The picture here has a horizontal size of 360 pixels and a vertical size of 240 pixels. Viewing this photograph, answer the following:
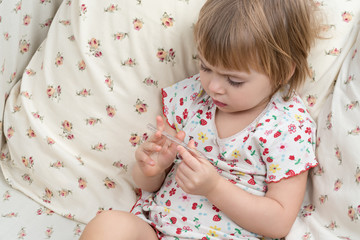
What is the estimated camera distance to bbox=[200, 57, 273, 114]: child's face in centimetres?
102

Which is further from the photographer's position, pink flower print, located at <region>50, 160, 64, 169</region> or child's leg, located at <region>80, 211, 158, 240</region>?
pink flower print, located at <region>50, 160, 64, 169</region>

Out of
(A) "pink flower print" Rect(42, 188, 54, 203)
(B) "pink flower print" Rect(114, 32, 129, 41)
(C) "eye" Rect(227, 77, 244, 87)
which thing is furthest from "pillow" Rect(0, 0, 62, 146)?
(C) "eye" Rect(227, 77, 244, 87)

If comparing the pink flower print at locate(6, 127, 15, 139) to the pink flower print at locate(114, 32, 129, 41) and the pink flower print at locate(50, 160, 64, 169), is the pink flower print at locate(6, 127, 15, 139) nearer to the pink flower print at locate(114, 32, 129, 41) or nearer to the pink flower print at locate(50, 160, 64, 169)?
the pink flower print at locate(50, 160, 64, 169)

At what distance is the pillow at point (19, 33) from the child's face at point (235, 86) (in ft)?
1.97

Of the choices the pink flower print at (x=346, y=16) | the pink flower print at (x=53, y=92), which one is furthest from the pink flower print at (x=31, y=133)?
the pink flower print at (x=346, y=16)

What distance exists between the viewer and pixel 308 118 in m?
1.13

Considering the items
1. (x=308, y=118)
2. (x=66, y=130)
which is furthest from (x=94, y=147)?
(x=308, y=118)

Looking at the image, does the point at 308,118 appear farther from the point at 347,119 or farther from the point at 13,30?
the point at 13,30

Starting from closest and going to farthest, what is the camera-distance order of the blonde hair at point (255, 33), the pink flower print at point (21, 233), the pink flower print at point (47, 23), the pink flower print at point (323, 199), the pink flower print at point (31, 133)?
1. the blonde hair at point (255, 33)
2. the pink flower print at point (323, 199)
3. the pink flower print at point (21, 233)
4. the pink flower print at point (31, 133)
5. the pink flower print at point (47, 23)

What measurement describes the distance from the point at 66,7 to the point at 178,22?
1.15 ft

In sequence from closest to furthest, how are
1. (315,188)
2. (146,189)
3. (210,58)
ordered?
(210,58), (315,188), (146,189)

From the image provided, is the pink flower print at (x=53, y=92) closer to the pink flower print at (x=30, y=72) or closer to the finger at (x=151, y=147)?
the pink flower print at (x=30, y=72)

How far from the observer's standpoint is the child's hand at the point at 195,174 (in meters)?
1.00

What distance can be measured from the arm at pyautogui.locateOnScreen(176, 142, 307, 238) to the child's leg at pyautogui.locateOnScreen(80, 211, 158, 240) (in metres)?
0.14
